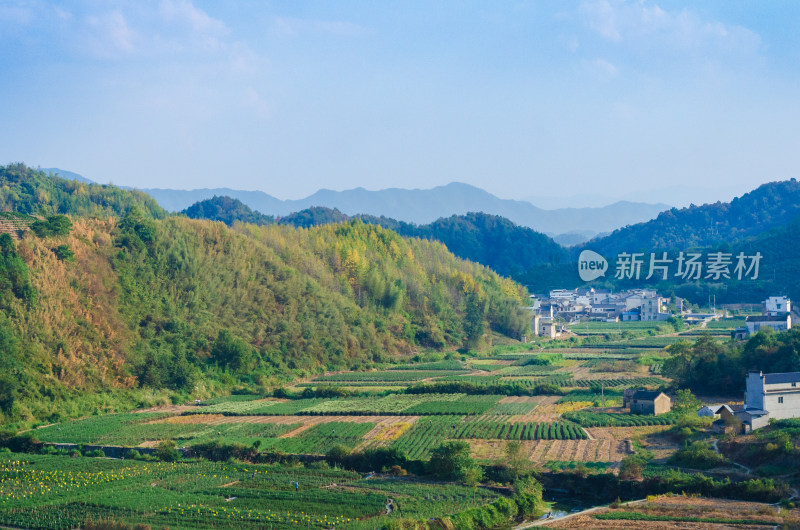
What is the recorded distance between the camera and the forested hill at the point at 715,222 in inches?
3944

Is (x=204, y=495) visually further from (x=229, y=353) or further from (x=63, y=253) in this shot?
(x=63, y=253)

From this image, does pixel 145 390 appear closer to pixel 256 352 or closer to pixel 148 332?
pixel 148 332

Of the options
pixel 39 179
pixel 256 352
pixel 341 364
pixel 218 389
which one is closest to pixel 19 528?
pixel 218 389

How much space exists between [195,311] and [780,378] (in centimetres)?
2416

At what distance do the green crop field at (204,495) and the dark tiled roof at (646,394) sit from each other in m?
10.1

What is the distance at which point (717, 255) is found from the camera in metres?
68.4

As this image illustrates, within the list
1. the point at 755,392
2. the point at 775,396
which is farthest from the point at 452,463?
the point at 775,396

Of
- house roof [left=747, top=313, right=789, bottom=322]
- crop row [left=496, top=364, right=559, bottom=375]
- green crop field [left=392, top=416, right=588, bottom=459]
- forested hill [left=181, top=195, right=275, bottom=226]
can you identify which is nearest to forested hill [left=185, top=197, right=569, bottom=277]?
forested hill [left=181, top=195, right=275, bottom=226]

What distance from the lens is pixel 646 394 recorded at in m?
26.9

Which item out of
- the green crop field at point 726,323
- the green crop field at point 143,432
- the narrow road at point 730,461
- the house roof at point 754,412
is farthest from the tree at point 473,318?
the narrow road at point 730,461

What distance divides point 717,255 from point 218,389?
156 ft

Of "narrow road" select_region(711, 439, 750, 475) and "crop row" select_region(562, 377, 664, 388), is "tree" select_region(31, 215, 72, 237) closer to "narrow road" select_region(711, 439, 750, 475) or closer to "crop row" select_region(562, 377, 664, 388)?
"crop row" select_region(562, 377, 664, 388)
